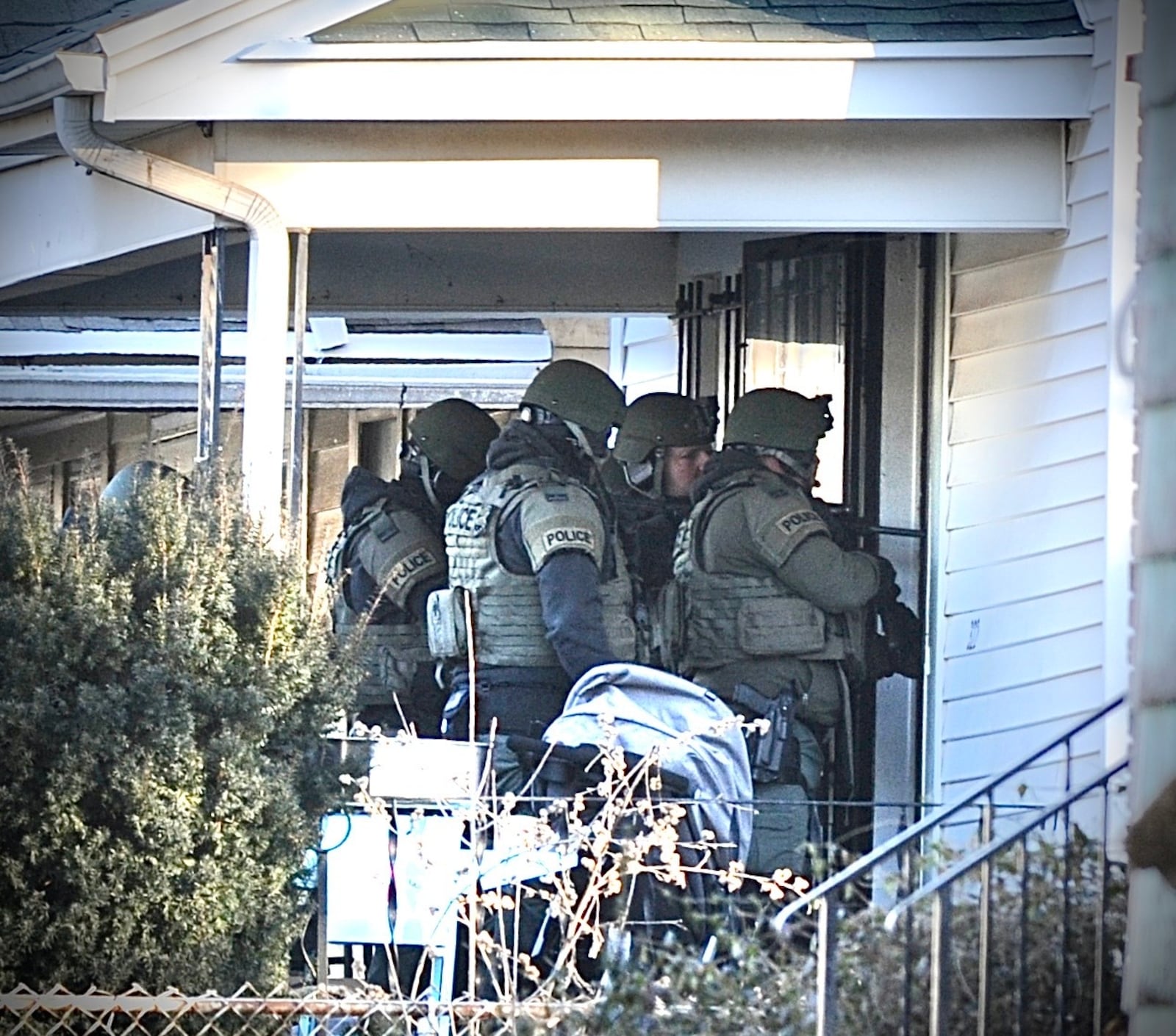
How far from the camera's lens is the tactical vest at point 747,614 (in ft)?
27.2

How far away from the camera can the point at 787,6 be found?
7.22m

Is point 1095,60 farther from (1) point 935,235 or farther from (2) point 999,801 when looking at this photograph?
(2) point 999,801

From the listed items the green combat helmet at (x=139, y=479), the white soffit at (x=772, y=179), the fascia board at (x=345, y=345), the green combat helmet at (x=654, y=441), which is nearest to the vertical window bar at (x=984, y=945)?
the green combat helmet at (x=139, y=479)

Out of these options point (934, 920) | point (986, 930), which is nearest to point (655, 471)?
point (986, 930)

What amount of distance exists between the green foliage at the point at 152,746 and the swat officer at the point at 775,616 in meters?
2.39

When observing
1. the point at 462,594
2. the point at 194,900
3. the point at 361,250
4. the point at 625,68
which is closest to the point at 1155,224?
the point at 194,900

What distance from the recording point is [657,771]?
680cm

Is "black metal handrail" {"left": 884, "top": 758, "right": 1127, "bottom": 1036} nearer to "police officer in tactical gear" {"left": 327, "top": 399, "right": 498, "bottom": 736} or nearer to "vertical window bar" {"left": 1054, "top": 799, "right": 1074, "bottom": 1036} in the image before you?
"vertical window bar" {"left": 1054, "top": 799, "right": 1074, "bottom": 1036}

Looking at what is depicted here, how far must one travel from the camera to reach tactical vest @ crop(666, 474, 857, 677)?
8.28m

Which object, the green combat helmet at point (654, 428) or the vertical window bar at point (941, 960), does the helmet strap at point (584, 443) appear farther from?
the vertical window bar at point (941, 960)

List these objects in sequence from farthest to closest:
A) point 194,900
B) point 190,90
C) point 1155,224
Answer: point 190,90, point 194,900, point 1155,224

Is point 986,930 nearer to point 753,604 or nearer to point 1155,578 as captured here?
point 1155,578

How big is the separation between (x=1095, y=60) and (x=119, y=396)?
8145 mm

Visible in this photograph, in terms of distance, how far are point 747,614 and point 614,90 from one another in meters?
2.26
